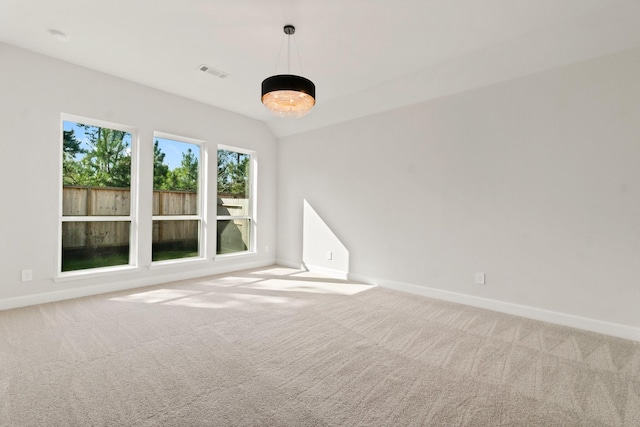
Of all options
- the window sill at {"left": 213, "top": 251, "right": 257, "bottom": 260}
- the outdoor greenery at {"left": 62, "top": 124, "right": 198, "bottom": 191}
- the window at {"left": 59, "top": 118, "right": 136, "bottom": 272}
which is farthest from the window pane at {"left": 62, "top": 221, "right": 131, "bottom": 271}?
the window sill at {"left": 213, "top": 251, "right": 257, "bottom": 260}

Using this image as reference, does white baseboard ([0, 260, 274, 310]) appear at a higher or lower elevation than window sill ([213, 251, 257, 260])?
lower

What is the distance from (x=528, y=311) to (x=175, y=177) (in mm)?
5126

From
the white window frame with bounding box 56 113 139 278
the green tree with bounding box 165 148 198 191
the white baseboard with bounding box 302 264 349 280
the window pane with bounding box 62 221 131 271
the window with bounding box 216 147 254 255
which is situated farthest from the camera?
the window with bounding box 216 147 254 255

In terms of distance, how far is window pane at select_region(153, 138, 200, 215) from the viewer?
4.51 meters

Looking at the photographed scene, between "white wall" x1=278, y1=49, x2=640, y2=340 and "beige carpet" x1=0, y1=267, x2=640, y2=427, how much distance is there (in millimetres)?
478

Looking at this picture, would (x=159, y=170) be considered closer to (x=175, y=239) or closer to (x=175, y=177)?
(x=175, y=177)

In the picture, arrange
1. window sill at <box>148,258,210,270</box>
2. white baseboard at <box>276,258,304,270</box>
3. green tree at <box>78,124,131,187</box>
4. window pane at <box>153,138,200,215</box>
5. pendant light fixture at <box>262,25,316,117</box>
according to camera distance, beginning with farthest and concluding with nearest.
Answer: white baseboard at <box>276,258,304,270</box>, window pane at <box>153,138,200,215</box>, window sill at <box>148,258,210,270</box>, green tree at <box>78,124,131,187</box>, pendant light fixture at <box>262,25,316,117</box>

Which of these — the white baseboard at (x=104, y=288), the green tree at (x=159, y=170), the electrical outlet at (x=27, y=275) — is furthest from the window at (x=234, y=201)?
the electrical outlet at (x=27, y=275)

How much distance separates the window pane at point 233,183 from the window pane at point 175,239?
0.60 metres

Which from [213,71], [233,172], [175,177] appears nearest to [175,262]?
[175,177]

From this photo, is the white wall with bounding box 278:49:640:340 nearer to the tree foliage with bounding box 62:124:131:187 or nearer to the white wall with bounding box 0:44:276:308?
the white wall with bounding box 0:44:276:308

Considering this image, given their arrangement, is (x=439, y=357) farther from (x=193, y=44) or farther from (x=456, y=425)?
(x=193, y=44)

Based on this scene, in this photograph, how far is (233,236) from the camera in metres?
5.55

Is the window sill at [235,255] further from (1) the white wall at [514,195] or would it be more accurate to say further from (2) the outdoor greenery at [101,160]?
(1) the white wall at [514,195]
